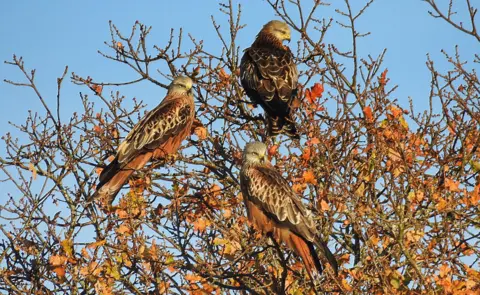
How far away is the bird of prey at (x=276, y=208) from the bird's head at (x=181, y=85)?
1.46 meters

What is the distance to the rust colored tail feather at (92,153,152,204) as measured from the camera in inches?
313

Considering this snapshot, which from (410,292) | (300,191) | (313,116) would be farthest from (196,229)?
(410,292)

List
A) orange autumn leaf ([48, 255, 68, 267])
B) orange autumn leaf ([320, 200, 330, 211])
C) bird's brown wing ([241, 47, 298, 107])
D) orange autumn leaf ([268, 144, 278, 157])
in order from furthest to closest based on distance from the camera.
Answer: bird's brown wing ([241, 47, 298, 107]), orange autumn leaf ([268, 144, 278, 157]), orange autumn leaf ([48, 255, 68, 267]), orange autumn leaf ([320, 200, 330, 211])

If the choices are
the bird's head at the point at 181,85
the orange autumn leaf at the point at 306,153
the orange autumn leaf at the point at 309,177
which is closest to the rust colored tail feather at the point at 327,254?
the orange autumn leaf at the point at 309,177

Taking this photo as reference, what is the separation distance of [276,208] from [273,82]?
2.34 meters

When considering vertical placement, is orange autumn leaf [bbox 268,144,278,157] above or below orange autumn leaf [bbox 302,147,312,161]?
above

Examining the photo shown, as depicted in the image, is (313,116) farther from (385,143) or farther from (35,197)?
(35,197)

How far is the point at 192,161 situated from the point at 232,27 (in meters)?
1.73

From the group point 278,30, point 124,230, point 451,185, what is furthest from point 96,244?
point 278,30

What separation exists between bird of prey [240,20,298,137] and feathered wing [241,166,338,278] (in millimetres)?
942

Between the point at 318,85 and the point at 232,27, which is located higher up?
the point at 232,27

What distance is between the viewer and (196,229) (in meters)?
7.17

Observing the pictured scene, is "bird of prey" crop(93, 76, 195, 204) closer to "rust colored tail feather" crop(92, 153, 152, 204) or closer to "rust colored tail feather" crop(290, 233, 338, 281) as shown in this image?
"rust colored tail feather" crop(92, 153, 152, 204)

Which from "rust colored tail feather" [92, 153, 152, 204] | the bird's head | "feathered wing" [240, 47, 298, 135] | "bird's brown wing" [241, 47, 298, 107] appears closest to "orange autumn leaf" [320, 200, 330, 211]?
"feathered wing" [240, 47, 298, 135]
